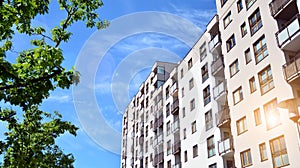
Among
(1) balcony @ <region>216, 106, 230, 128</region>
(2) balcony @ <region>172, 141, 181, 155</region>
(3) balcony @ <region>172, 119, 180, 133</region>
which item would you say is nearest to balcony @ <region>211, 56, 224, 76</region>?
(1) balcony @ <region>216, 106, 230, 128</region>

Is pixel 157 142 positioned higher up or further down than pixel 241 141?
higher up

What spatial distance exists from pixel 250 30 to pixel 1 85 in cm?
2191

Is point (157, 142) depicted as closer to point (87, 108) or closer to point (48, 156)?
point (48, 156)

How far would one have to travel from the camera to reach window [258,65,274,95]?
71.2 ft

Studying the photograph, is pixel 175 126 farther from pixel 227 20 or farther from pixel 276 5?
pixel 276 5

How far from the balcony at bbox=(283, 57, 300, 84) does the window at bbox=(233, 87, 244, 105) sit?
5858 millimetres

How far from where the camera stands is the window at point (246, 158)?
74.9 ft

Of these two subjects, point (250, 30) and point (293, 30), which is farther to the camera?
point (250, 30)

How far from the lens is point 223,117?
2744 cm

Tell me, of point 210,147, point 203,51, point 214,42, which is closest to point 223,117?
point 210,147

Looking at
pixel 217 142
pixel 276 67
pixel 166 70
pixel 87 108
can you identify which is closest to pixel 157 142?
pixel 166 70

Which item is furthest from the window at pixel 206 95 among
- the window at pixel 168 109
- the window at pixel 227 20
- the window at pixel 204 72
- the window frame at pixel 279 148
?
the window frame at pixel 279 148

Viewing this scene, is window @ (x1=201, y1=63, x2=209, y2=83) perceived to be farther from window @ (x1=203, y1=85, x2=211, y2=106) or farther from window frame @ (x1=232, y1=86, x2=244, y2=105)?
window frame @ (x1=232, y1=86, x2=244, y2=105)

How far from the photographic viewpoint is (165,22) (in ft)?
66.2
